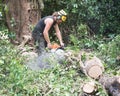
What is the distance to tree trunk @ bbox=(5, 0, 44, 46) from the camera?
9.57 meters

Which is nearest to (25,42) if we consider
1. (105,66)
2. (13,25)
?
(13,25)

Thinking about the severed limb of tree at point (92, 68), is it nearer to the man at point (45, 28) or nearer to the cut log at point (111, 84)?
the cut log at point (111, 84)

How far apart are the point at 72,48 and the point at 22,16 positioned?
2.85m

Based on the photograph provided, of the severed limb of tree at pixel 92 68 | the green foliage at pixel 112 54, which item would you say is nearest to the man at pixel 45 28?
the green foliage at pixel 112 54

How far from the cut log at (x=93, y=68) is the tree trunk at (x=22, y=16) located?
3.56m

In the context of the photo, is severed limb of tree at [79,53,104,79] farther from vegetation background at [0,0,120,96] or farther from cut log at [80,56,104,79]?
vegetation background at [0,0,120,96]

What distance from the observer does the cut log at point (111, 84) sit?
529cm

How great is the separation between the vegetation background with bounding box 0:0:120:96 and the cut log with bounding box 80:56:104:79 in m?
0.14

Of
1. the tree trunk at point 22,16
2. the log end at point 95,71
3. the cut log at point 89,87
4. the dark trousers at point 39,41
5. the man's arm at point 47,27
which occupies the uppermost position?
the tree trunk at point 22,16

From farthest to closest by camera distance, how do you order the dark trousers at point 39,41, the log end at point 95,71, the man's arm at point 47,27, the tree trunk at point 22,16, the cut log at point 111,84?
the tree trunk at point 22,16 < the dark trousers at point 39,41 < the man's arm at point 47,27 < the log end at point 95,71 < the cut log at point 111,84

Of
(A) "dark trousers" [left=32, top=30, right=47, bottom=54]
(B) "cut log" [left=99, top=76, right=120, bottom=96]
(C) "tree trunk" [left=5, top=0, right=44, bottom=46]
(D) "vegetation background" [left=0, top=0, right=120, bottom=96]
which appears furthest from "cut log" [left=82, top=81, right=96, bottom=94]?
(C) "tree trunk" [left=5, top=0, right=44, bottom=46]

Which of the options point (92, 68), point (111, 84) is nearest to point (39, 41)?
point (92, 68)

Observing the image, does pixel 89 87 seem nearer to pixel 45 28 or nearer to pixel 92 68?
pixel 92 68

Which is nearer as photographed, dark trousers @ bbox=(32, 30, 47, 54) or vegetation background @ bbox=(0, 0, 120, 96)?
vegetation background @ bbox=(0, 0, 120, 96)
